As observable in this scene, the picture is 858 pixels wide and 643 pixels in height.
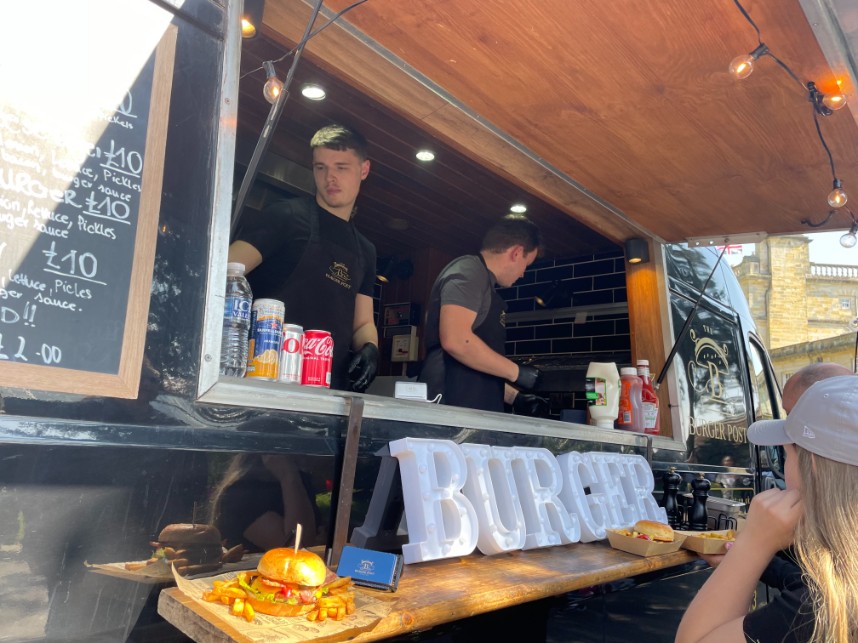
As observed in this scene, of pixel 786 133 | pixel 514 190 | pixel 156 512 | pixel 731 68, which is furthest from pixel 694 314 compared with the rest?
pixel 156 512

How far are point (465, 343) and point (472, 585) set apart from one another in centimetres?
143

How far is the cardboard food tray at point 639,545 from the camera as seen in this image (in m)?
2.32

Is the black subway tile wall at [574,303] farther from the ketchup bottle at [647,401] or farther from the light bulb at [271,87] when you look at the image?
the light bulb at [271,87]

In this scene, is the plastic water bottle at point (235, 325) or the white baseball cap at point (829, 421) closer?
the white baseball cap at point (829, 421)

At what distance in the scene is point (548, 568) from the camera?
77.0 inches

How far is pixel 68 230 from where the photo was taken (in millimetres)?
1316

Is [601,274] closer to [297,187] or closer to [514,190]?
[514,190]

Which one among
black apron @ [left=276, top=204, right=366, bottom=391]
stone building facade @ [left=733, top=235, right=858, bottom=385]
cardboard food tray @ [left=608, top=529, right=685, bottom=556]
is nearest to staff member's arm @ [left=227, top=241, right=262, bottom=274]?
black apron @ [left=276, top=204, right=366, bottom=391]

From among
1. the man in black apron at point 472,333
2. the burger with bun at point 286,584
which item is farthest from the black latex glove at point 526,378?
the burger with bun at point 286,584

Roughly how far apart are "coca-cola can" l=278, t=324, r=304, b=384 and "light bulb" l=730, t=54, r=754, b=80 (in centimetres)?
158

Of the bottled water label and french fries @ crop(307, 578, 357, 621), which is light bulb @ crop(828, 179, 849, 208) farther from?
french fries @ crop(307, 578, 357, 621)

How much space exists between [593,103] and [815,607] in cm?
191

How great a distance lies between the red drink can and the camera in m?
1.92

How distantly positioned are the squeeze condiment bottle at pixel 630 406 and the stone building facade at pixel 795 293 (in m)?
44.5
